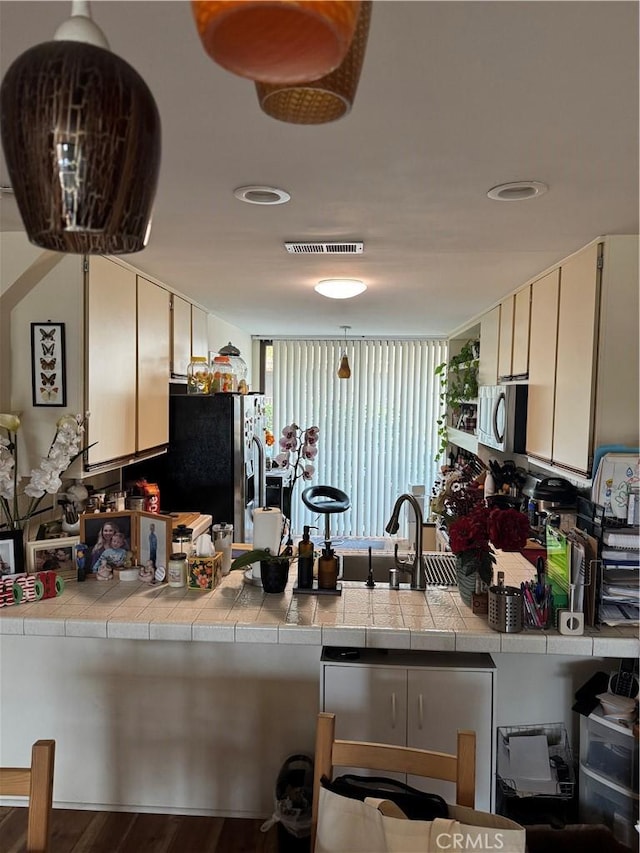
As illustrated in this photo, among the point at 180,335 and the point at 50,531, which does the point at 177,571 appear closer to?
the point at 50,531

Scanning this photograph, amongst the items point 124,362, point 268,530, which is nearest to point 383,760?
point 268,530

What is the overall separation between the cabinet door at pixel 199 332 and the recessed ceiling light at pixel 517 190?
265 cm

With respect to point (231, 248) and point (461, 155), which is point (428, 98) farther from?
point (231, 248)

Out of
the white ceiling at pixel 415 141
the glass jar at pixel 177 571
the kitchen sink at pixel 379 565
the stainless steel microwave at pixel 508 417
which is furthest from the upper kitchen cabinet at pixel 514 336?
the glass jar at pixel 177 571

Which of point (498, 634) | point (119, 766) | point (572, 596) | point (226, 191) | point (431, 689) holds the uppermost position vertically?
point (226, 191)

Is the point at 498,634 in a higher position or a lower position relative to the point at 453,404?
lower

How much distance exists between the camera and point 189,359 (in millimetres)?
3893

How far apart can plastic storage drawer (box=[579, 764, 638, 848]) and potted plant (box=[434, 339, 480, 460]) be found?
2987 mm

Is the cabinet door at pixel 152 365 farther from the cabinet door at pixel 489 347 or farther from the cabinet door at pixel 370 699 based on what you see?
the cabinet door at pixel 489 347

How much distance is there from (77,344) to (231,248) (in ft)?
2.51

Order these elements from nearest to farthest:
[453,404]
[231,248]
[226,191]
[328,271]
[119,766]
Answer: [226,191]
[119,766]
[231,248]
[328,271]
[453,404]

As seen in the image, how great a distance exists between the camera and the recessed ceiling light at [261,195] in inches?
70.0

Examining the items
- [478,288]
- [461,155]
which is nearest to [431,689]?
[461,155]

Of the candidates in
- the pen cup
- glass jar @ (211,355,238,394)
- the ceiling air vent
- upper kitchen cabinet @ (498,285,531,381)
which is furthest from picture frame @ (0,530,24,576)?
upper kitchen cabinet @ (498,285,531,381)
